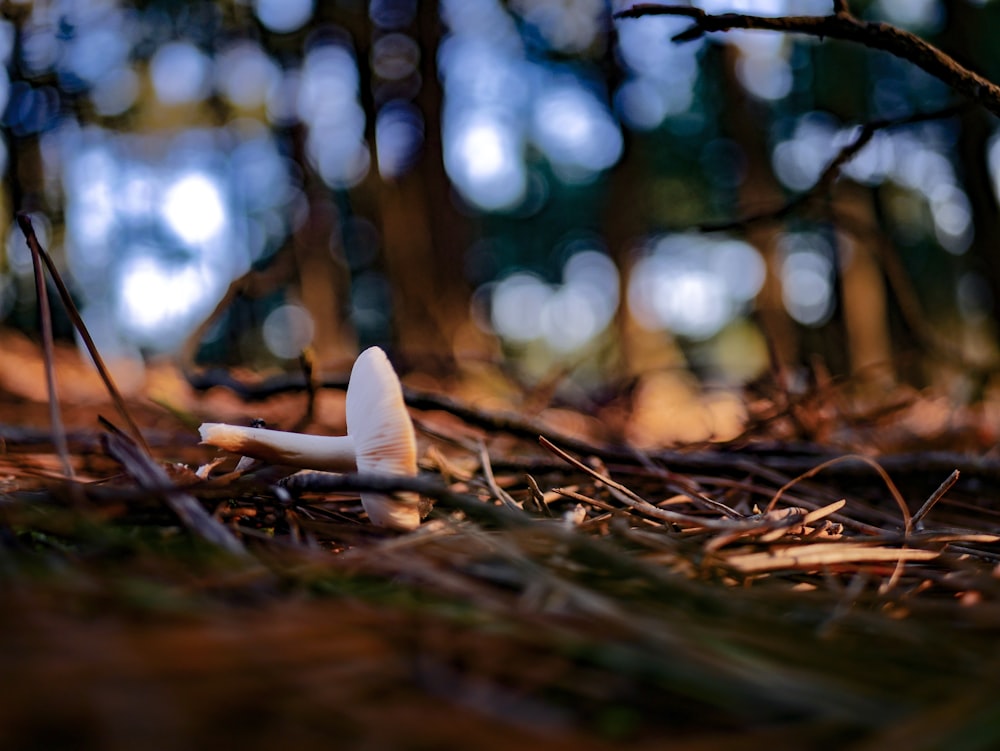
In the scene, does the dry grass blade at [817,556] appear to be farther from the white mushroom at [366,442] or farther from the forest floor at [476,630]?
the white mushroom at [366,442]

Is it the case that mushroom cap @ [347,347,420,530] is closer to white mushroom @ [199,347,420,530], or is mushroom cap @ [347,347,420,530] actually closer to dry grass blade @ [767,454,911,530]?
white mushroom @ [199,347,420,530]

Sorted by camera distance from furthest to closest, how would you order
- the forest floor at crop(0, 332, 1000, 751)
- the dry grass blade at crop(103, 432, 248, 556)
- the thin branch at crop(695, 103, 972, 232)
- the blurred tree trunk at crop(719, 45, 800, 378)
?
1. the blurred tree trunk at crop(719, 45, 800, 378)
2. the thin branch at crop(695, 103, 972, 232)
3. the dry grass blade at crop(103, 432, 248, 556)
4. the forest floor at crop(0, 332, 1000, 751)

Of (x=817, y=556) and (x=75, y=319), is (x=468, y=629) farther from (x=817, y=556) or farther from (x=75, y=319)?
(x=75, y=319)

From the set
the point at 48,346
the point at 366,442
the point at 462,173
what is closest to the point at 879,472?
the point at 366,442

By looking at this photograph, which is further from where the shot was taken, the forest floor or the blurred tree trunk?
the blurred tree trunk

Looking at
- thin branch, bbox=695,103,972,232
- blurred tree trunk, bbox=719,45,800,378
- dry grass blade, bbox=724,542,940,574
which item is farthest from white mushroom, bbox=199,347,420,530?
blurred tree trunk, bbox=719,45,800,378

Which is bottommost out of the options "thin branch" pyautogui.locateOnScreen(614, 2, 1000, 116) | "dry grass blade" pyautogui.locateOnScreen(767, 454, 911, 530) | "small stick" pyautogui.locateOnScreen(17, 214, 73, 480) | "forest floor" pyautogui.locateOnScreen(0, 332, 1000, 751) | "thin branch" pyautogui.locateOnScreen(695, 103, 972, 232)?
"dry grass blade" pyautogui.locateOnScreen(767, 454, 911, 530)
